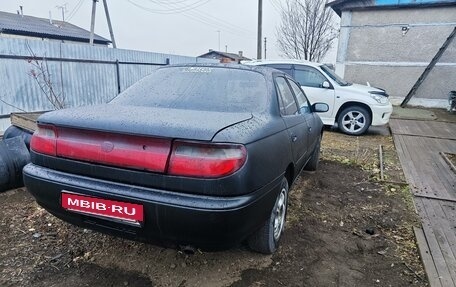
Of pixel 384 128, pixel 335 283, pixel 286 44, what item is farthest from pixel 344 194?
pixel 286 44

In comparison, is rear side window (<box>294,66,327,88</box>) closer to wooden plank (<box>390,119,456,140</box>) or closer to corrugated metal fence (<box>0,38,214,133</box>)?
wooden plank (<box>390,119,456,140</box>)

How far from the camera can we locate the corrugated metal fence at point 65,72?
24.3ft

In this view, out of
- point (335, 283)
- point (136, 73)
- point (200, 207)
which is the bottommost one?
point (335, 283)

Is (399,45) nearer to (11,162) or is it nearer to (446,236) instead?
(446,236)

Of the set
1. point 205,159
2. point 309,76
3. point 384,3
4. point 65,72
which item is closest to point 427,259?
point 205,159

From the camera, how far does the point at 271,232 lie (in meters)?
2.51

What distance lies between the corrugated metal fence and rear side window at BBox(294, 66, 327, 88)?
389 centimetres

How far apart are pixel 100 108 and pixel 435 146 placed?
7.12 meters

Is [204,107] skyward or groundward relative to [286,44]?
groundward

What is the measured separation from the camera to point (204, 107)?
2.50 metres

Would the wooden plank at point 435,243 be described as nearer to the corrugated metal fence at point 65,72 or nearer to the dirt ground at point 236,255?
the dirt ground at point 236,255

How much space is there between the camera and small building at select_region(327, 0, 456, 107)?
41.6 ft

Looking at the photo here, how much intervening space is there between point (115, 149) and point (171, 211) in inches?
20.6

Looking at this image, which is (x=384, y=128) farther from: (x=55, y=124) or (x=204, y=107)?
(x=55, y=124)
